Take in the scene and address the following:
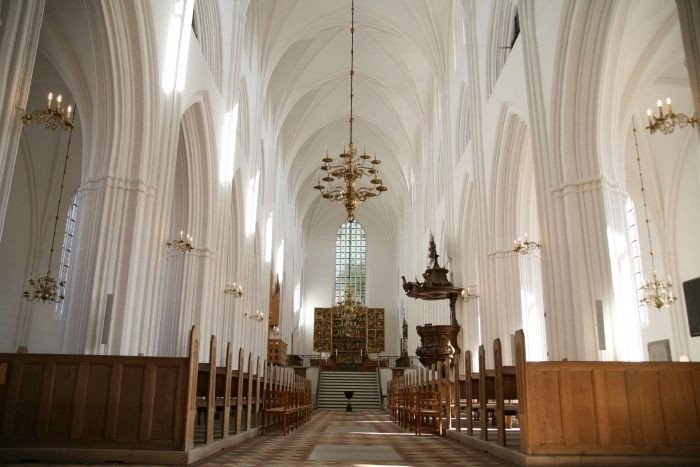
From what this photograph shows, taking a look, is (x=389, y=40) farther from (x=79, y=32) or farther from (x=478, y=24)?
(x=79, y=32)

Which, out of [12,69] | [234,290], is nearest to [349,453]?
[12,69]

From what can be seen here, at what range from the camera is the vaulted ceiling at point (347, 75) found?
65.8 ft

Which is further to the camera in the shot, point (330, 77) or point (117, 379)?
point (330, 77)

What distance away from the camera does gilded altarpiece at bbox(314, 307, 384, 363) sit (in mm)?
34281

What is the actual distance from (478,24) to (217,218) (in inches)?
336

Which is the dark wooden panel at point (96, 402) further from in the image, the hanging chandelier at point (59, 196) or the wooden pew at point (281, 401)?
the wooden pew at point (281, 401)

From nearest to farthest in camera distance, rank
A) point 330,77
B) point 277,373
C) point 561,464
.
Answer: point 561,464 < point 277,373 < point 330,77

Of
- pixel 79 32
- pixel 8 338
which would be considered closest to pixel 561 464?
pixel 79 32

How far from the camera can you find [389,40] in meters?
23.0

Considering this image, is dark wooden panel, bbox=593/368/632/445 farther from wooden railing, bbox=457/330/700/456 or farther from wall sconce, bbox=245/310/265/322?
wall sconce, bbox=245/310/265/322

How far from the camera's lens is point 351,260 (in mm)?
39812

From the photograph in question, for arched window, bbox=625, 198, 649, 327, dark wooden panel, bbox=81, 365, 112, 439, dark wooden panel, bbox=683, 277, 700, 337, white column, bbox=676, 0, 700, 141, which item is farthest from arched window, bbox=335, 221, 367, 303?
white column, bbox=676, 0, 700, 141

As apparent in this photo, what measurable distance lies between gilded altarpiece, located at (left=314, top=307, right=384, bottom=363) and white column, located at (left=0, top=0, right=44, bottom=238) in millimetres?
28903

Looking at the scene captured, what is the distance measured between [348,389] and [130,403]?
2155 centimetres
